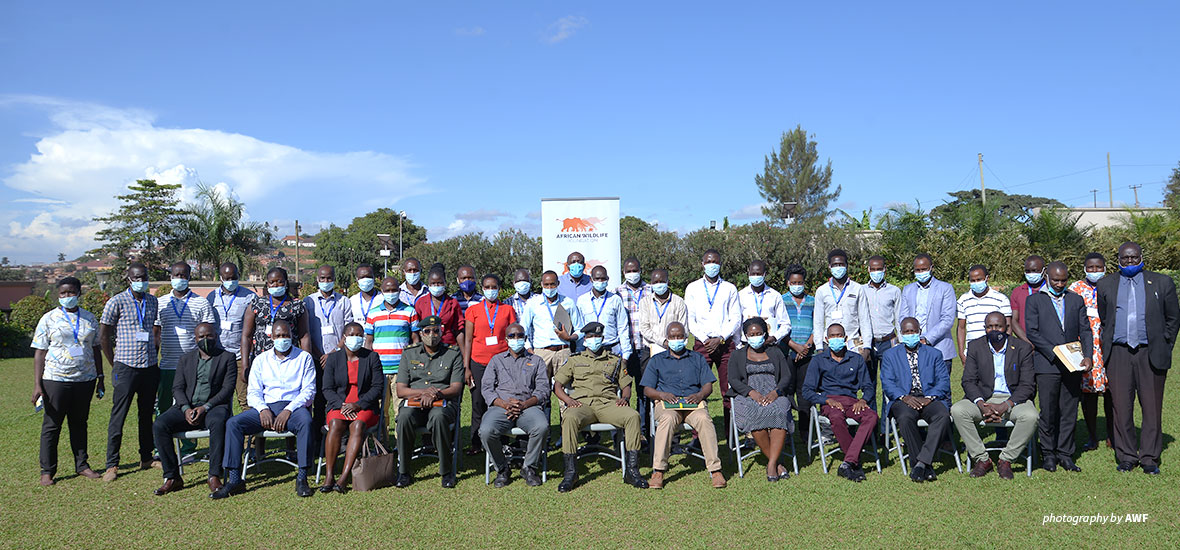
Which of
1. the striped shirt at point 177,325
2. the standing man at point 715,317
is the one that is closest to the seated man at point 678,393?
the standing man at point 715,317

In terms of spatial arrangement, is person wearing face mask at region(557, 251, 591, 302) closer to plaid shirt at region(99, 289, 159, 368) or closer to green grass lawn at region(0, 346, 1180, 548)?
green grass lawn at region(0, 346, 1180, 548)

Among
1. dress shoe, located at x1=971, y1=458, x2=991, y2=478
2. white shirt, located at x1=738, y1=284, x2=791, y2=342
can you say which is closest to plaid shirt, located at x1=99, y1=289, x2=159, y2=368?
white shirt, located at x1=738, y1=284, x2=791, y2=342

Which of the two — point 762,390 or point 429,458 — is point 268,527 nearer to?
point 429,458

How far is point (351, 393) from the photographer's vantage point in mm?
6676

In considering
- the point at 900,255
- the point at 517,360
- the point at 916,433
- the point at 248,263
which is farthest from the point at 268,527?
the point at 248,263

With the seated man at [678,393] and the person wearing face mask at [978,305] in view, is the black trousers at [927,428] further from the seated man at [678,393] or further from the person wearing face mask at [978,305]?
the seated man at [678,393]

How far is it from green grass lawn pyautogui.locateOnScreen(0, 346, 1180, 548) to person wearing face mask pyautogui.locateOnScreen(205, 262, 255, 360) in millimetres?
1264

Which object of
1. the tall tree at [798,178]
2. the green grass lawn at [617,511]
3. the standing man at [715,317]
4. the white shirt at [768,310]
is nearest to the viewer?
the green grass lawn at [617,511]

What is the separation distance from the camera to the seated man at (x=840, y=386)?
6.66 metres

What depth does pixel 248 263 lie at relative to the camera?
3020 centimetres

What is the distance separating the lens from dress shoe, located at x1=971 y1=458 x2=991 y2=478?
6426 mm

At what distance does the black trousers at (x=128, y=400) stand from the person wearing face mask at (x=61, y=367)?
8.9 inches

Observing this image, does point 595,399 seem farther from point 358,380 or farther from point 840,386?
point 840,386

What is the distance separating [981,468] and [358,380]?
562 cm
